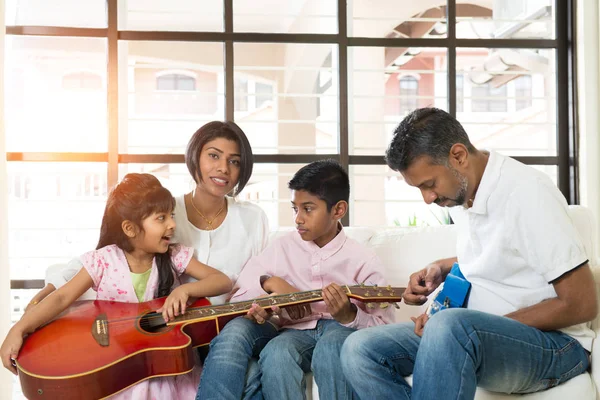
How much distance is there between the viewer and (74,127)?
3.42 meters

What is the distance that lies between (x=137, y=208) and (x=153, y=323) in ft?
1.28

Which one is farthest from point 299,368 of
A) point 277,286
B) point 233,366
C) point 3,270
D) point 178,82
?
point 178,82

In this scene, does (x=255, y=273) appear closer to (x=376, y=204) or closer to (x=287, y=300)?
(x=287, y=300)

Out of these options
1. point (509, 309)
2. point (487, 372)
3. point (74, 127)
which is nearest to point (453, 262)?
point (509, 309)

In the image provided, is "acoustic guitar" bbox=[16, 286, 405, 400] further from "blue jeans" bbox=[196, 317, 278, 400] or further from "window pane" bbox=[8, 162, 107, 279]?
"window pane" bbox=[8, 162, 107, 279]

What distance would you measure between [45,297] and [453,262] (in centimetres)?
126

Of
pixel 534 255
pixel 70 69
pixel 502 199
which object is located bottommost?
pixel 534 255

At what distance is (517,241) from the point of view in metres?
1.65

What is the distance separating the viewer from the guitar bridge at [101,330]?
1.86 metres

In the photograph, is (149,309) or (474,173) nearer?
(474,173)

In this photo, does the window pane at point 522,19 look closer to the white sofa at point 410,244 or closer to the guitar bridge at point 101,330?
the white sofa at point 410,244

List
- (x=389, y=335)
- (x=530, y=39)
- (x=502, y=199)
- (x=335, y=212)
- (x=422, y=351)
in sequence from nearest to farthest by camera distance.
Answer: (x=422, y=351) < (x=502, y=199) < (x=389, y=335) < (x=335, y=212) < (x=530, y=39)

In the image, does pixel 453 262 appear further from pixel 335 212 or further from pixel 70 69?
pixel 70 69

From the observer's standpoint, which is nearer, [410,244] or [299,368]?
[299,368]
